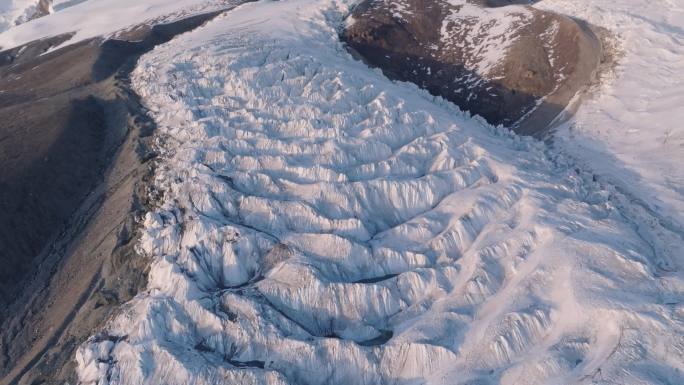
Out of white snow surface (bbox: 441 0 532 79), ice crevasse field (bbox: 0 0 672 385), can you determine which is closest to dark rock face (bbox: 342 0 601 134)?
white snow surface (bbox: 441 0 532 79)

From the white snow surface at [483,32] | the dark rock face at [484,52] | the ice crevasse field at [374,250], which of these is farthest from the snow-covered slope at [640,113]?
the white snow surface at [483,32]

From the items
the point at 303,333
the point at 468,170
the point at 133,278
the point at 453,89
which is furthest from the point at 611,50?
the point at 133,278

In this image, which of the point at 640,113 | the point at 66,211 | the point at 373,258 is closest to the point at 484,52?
the point at 640,113

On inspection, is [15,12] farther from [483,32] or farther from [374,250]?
[374,250]

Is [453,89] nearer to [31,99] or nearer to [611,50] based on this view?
[611,50]

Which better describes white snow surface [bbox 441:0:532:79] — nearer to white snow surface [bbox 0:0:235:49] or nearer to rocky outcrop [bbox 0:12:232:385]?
white snow surface [bbox 0:0:235:49]
